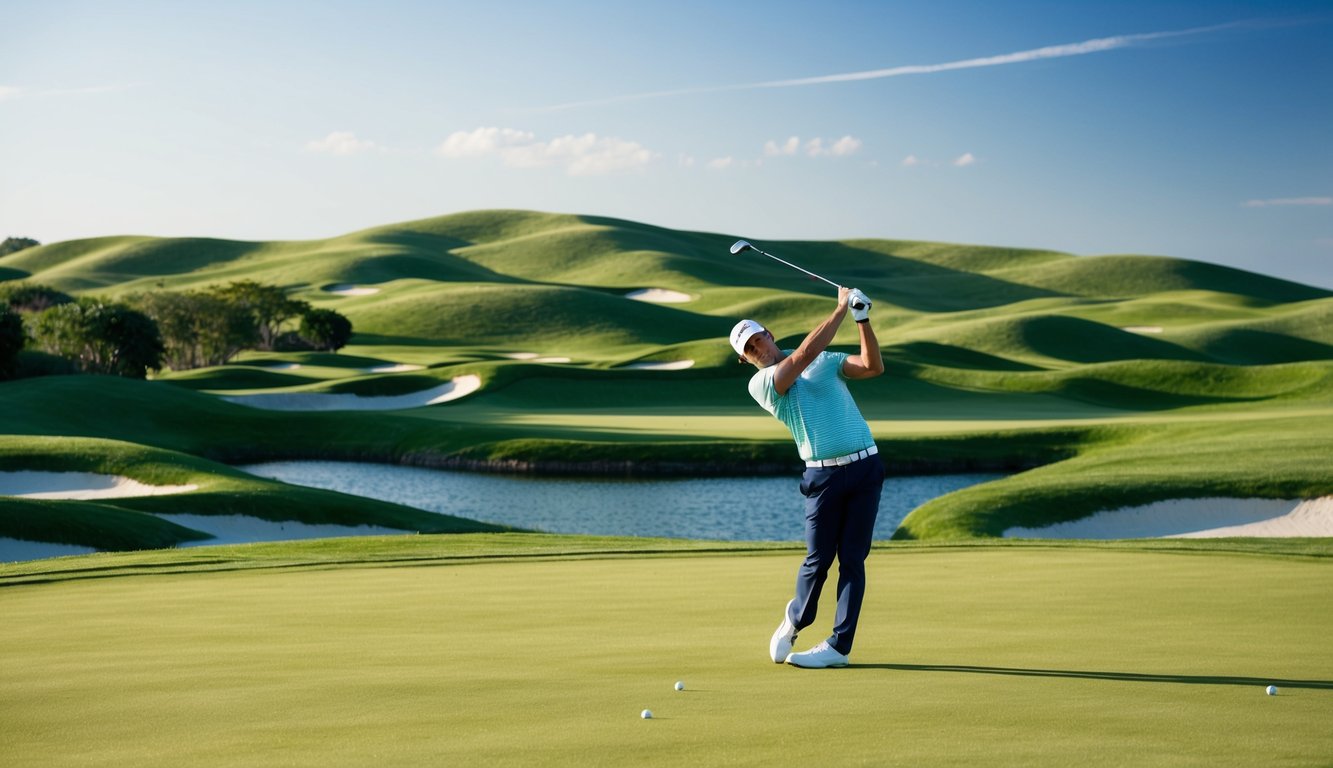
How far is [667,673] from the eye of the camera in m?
7.66

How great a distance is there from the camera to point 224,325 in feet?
299

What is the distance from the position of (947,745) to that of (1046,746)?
407 millimetres

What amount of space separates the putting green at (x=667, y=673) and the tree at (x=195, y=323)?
7952 centimetres

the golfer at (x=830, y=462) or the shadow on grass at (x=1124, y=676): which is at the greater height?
the golfer at (x=830, y=462)

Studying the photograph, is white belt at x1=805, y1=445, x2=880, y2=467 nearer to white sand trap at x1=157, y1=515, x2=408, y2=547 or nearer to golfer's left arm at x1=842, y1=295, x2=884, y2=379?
golfer's left arm at x1=842, y1=295, x2=884, y2=379

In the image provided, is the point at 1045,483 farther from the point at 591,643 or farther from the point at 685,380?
the point at 685,380

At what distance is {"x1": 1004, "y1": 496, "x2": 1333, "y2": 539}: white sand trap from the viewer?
27266mm

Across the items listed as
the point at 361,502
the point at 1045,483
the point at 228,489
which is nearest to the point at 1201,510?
the point at 1045,483

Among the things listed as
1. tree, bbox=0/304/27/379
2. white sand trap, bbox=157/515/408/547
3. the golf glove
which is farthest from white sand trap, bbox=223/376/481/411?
the golf glove

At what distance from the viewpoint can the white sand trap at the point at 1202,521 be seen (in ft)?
89.5

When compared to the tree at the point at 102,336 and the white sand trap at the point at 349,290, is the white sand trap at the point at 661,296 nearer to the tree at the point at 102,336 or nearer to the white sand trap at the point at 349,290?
the white sand trap at the point at 349,290

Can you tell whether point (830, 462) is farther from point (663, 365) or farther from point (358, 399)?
point (663, 365)

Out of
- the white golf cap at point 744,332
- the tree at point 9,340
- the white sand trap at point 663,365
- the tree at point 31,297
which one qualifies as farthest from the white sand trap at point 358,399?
the white golf cap at point 744,332

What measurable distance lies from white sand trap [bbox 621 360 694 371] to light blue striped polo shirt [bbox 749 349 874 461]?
213ft
